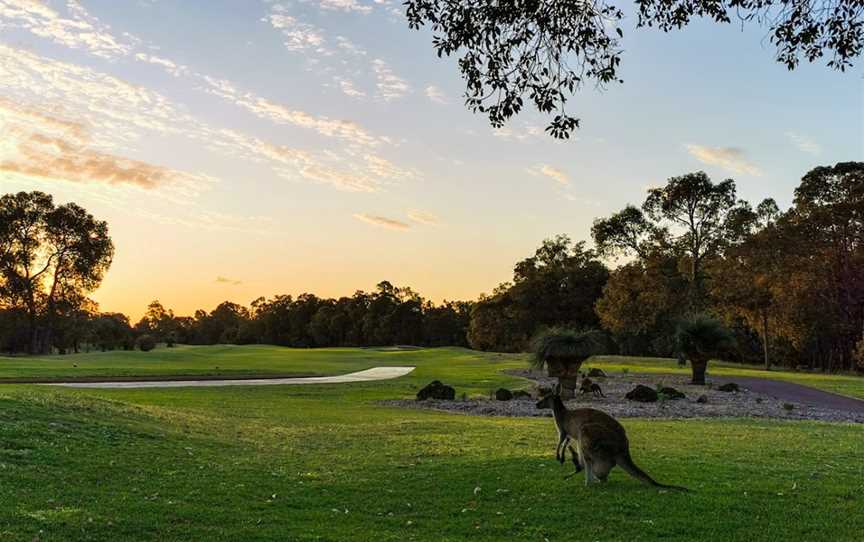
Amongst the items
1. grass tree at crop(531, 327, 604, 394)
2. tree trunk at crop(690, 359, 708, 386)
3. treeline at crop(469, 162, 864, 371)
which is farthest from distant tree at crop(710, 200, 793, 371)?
grass tree at crop(531, 327, 604, 394)

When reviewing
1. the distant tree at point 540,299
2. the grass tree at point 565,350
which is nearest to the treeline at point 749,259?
the distant tree at point 540,299

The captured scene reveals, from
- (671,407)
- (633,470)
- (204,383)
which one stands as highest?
(633,470)

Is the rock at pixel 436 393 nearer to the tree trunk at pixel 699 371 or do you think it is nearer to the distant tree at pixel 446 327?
the tree trunk at pixel 699 371

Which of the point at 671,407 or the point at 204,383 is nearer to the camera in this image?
the point at 671,407

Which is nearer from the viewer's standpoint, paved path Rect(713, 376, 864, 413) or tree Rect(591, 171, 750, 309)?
paved path Rect(713, 376, 864, 413)

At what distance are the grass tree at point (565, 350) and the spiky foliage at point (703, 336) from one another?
10.1m

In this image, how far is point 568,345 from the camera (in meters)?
25.5

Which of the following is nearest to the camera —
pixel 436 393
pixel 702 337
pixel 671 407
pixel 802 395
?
pixel 671 407

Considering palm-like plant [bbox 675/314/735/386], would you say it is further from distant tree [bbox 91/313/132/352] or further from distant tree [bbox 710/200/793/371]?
distant tree [bbox 91/313/132/352]

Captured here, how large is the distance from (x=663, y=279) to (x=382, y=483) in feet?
175

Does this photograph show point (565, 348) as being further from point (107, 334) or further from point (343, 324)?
point (343, 324)

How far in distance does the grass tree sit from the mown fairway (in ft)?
26.9

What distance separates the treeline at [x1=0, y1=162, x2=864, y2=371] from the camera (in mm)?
57219

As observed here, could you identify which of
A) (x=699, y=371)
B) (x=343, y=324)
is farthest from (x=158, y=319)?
(x=699, y=371)
